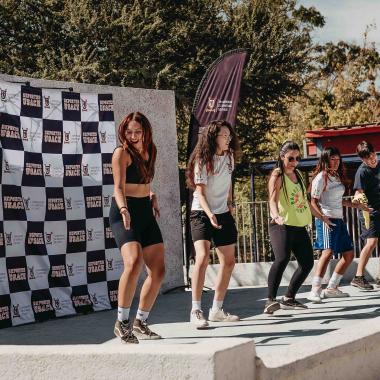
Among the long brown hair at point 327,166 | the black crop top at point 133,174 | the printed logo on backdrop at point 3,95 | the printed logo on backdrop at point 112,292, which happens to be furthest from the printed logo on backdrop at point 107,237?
the black crop top at point 133,174

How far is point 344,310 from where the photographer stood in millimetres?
8422

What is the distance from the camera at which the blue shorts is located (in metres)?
9.34

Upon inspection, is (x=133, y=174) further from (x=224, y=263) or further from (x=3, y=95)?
(x=3, y=95)

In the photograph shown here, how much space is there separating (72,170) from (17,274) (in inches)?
51.2

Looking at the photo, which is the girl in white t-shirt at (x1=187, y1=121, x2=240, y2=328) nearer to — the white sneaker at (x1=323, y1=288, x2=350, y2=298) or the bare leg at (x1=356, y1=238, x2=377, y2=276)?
the white sneaker at (x1=323, y1=288, x2=350, y2=298)

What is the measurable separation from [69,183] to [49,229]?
21.2 inches

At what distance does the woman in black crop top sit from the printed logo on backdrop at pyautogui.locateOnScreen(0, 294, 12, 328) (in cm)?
195

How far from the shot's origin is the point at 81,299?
903cm

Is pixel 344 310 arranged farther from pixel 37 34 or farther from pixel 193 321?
pixel 37 34

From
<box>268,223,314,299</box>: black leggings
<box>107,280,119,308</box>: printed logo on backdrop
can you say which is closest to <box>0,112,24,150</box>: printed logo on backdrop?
<box>107,280,119,308</box>: printed logo on backdrop

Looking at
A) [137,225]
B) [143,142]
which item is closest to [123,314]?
[137,225]

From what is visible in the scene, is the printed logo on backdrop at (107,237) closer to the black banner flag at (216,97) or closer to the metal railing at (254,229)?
the black banner flag at (216,97)

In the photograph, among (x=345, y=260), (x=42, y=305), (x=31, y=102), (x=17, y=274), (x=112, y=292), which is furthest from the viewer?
(x=345, y=260)

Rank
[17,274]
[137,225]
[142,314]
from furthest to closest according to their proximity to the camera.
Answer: [17,274], [142,314], [137,225]
